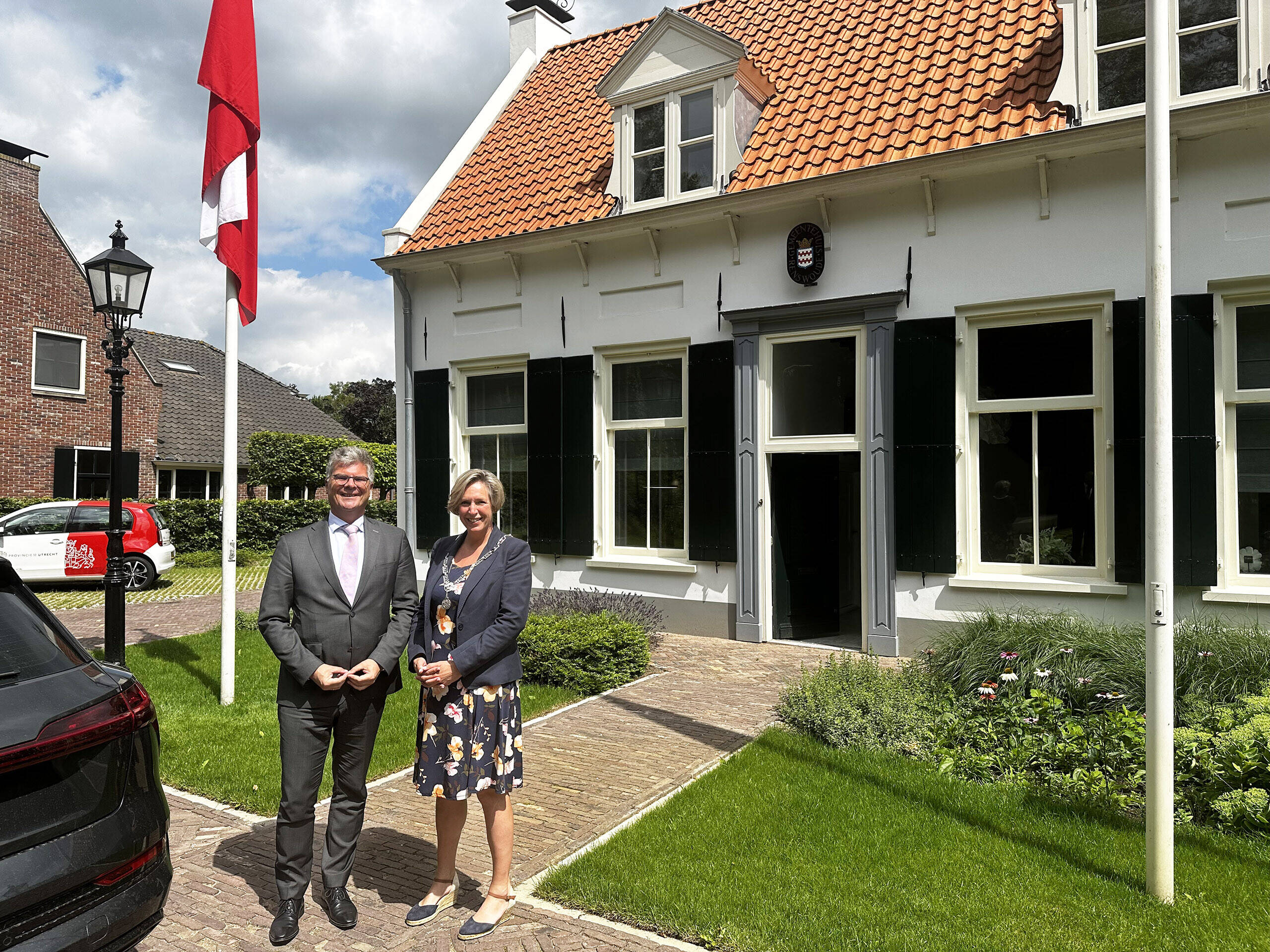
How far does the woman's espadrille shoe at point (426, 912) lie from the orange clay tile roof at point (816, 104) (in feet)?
25.5

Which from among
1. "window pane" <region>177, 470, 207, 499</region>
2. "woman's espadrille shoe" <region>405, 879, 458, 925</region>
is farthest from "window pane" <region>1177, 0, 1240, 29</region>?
"window pane" <region>177, 470, 207, 499</region>

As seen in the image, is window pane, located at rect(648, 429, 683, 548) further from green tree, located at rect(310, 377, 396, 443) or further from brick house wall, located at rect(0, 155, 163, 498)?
green tree, located at rect(310, 377, 396, 443)

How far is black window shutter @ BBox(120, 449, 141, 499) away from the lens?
22109 millimetres

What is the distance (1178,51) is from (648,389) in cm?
617

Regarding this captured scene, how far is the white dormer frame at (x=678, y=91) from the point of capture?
9.84 metres

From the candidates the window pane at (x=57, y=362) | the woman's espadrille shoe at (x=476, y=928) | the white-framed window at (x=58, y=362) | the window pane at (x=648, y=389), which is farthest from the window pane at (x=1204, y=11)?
the window pane at (x=57, y=362)

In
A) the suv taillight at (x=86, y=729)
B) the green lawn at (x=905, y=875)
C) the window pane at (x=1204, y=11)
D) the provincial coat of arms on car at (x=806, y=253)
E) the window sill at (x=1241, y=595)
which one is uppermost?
the window pane at (x=1204, y=11)

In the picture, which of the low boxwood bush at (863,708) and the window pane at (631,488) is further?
the window pane at (631,488)

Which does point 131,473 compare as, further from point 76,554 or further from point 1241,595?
point 1241,595

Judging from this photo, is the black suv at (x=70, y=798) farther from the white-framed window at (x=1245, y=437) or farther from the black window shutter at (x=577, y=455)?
the white-framed window at (x=1245, y=437)

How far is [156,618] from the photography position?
12594 mm

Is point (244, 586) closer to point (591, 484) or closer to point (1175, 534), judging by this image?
point (591, 484)

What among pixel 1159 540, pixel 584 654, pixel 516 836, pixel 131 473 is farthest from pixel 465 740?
pixel 131 473

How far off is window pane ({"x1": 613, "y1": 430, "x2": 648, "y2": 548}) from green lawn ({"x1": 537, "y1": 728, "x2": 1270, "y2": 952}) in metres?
5.77
